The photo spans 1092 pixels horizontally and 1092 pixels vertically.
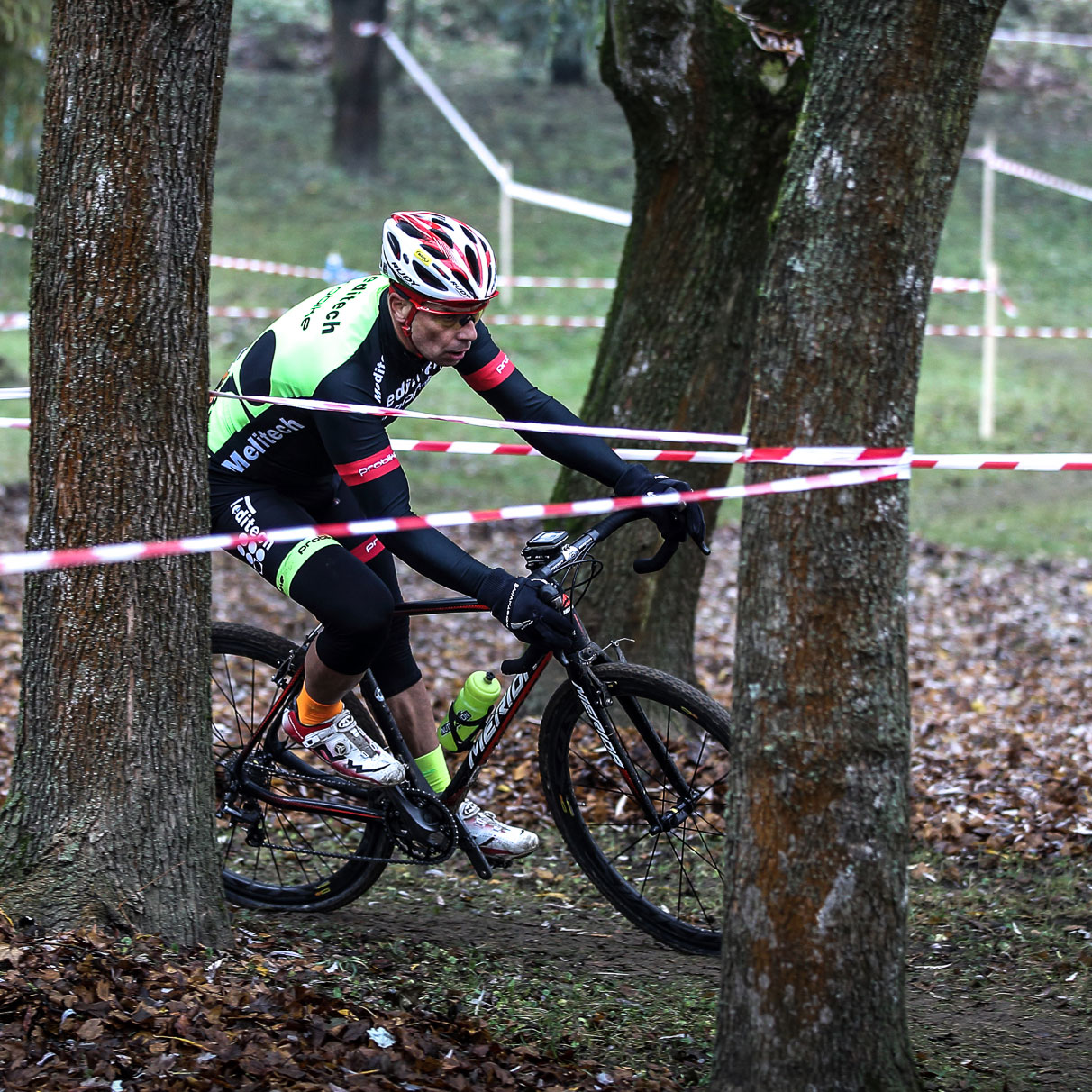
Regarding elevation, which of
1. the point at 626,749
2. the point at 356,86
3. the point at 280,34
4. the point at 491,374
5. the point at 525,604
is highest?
the point at 280,34

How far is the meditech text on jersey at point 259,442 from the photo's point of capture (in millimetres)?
4294

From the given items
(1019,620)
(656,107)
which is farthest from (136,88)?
(1019,620)

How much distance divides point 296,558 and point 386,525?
1.83ft

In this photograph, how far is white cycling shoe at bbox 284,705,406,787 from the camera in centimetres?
446

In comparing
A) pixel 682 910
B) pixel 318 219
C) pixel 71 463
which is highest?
pixel 318 219

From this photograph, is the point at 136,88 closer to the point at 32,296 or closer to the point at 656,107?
the point at 32,296

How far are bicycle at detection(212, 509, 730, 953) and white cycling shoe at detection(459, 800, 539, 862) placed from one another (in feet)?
0.16

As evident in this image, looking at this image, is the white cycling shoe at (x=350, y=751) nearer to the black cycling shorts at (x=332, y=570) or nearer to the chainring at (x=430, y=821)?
the chainring at (x=430, y=821)

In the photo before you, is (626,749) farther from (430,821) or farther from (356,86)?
(356,86)

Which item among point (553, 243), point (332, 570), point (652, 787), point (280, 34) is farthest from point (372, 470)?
point (280, 34)

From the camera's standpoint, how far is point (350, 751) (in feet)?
14.7

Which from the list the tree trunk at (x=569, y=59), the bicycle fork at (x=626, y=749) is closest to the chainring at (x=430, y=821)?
the bicycle fork at (x=626, y=749)

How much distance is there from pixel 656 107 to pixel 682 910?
3.51 meters

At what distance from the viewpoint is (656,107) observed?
593 cm
